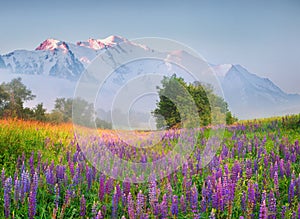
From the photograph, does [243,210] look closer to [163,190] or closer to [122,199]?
[163,190]

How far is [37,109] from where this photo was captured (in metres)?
28.9

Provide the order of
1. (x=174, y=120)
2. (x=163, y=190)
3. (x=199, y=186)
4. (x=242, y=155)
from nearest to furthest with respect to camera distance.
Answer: (x=163, y=190) → (x=199, y=186) → (x=242, y=155) → (x=174, y=120)

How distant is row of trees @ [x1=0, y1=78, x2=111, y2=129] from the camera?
32.1ft

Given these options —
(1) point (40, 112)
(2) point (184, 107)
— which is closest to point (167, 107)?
(2) point (184, 107)

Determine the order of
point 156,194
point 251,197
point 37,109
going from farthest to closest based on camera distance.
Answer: point 37,109, point 156,194, point 251,197

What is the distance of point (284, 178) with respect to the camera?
5.63 meters

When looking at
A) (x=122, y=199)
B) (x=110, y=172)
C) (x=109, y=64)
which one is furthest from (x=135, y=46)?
(x=122, y=199)

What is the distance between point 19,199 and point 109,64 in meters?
4.19

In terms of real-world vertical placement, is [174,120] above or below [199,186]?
above

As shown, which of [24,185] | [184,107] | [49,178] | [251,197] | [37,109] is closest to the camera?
[251,197]

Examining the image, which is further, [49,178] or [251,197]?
[49,178]

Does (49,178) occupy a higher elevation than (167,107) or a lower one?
lower

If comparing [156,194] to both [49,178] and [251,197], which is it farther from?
[49,178]

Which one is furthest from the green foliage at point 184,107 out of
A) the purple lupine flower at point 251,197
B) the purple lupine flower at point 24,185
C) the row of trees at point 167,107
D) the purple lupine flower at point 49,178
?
the purple lupine flower at point 24,185
